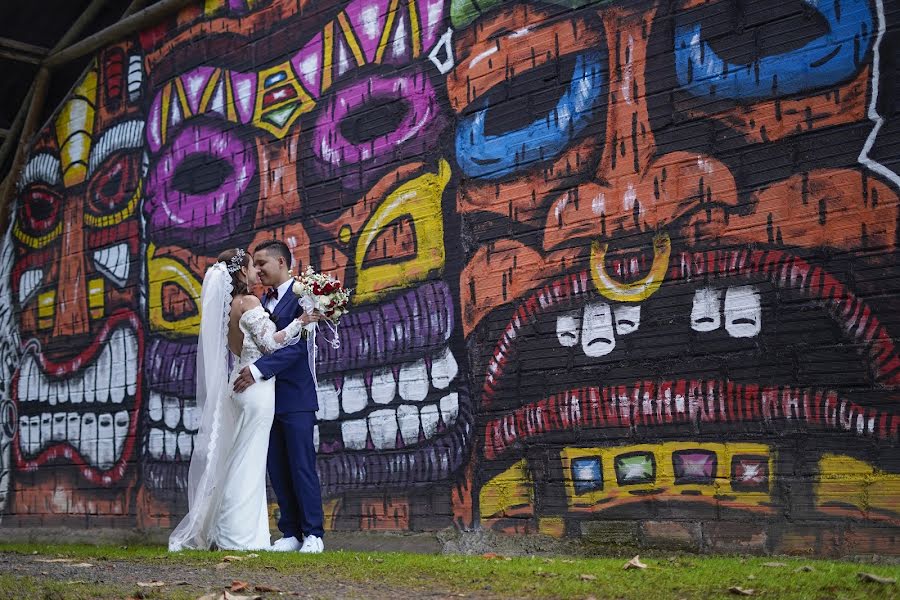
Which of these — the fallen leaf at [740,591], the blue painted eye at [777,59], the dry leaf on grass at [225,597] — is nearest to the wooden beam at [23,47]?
the blue painted eye at [777,59]

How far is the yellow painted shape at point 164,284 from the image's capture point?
11133 millimetres

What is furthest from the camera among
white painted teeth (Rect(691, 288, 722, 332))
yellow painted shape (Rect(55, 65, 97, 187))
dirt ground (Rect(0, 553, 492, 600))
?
yellow painted shape (Rect(55, 65, 97, 187))

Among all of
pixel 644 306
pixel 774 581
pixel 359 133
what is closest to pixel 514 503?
pixel 644 306

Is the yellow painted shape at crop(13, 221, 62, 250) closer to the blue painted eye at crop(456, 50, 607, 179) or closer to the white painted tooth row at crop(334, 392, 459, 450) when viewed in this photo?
the white painted tooth row at crop(334, 392, 459, 450)

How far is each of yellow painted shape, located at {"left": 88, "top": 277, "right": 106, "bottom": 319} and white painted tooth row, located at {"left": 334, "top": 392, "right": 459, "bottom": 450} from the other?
4.39 m

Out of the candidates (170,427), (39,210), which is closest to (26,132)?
(39,210)

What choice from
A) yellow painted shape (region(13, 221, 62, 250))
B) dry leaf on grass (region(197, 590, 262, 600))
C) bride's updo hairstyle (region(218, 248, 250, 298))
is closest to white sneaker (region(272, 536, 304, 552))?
bride's updo hairstyle (region(218, 248, 250, 298))

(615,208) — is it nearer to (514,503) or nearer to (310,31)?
(514,503)

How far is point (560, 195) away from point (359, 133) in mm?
2432

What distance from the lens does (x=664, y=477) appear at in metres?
6.94

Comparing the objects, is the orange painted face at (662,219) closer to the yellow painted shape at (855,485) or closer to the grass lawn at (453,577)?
the yellow painted shape at (855,485)

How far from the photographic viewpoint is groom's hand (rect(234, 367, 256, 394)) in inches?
304

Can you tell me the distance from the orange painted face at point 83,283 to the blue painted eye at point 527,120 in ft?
16.8

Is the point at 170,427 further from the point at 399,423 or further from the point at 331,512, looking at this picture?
the point at 399,423
